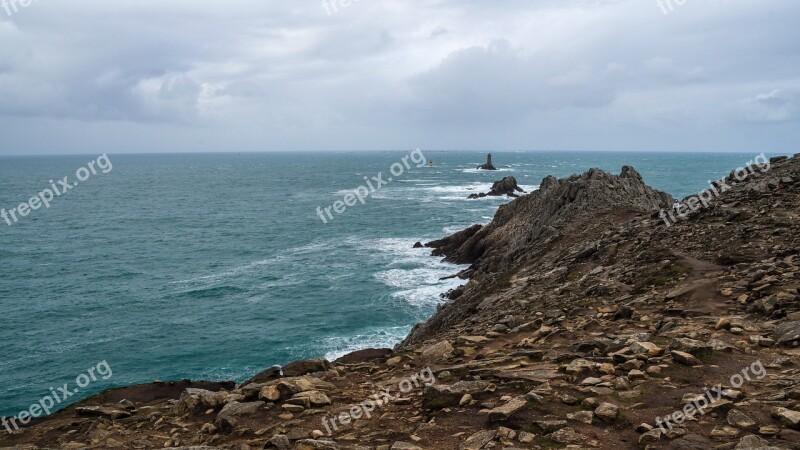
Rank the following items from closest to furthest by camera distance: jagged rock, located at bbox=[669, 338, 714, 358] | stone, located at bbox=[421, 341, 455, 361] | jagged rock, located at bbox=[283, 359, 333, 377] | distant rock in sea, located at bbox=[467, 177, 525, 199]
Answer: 1. jagged rock, located at bbox=[669, 338, 714, 358]
2. stone, located at bbox=[421, 341, 455, 361]
3. jagged rock, located at bbox=[283, 359, 333, 377]
4. distant rock in sea, located at bbox=[467, 177, 525, 199]

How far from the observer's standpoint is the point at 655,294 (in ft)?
52.6

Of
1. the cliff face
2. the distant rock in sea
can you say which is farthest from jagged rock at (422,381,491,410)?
the distant rock in sea

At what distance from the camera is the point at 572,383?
10.3 m

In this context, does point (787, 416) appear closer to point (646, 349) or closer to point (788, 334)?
point (646, 349)

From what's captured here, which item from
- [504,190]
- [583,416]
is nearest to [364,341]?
[583,416]

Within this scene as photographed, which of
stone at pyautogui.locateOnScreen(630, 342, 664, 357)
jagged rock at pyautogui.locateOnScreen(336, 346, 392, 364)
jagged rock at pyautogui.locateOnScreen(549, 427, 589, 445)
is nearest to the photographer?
jagged rock at pyautogui.locateOnScreen(549, 427, 589, 445)

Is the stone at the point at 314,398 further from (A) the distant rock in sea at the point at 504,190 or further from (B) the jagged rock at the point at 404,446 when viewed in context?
(A) the distant rock in sea at the point at 504,190

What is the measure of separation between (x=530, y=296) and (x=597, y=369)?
10.2m

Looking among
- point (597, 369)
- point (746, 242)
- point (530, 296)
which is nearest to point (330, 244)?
point (530, 296)

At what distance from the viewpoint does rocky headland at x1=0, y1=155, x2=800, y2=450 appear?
854 centimetres

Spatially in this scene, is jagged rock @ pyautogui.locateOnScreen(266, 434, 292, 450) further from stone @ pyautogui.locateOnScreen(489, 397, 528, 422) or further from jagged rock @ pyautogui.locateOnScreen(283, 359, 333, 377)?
jagged rock @ pyautogui.locateOnScreen(283, 359, 333, 377)

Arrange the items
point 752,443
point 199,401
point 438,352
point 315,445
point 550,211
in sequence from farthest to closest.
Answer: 1. point 550,211
2. point 438,352
3. point 199,401
4. point 315,445
5. point 752,443

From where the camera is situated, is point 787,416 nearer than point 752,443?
No

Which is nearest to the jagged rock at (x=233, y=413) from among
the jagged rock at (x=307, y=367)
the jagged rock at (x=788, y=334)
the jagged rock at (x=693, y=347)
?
the jagged rock at (x=307, y=367)
